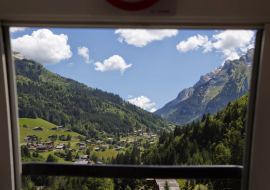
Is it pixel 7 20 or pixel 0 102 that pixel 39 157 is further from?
pixel 7 20

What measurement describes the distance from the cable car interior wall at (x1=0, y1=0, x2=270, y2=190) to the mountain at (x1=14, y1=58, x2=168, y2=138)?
13 cm

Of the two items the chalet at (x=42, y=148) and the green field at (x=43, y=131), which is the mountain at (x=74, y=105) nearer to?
the green field at (x=43, y=131)

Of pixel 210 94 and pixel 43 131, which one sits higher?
pixel 210 94

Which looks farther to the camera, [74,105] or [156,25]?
[74,105]

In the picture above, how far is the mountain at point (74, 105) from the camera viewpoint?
3.28ft

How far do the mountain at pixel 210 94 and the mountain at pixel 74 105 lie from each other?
0.21 meters

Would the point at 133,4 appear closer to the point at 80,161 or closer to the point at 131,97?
the point at 131,97

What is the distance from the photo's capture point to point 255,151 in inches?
33.9

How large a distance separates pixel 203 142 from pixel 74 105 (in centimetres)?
73

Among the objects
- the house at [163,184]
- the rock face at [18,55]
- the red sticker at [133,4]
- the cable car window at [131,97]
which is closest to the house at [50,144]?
the cable car window at [131,97]

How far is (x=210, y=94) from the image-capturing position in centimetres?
104

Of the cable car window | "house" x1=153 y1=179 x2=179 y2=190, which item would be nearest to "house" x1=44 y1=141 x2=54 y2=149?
the cable car window

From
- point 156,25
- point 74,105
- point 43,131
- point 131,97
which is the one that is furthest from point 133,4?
point 43,131

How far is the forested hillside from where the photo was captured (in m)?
1.02
